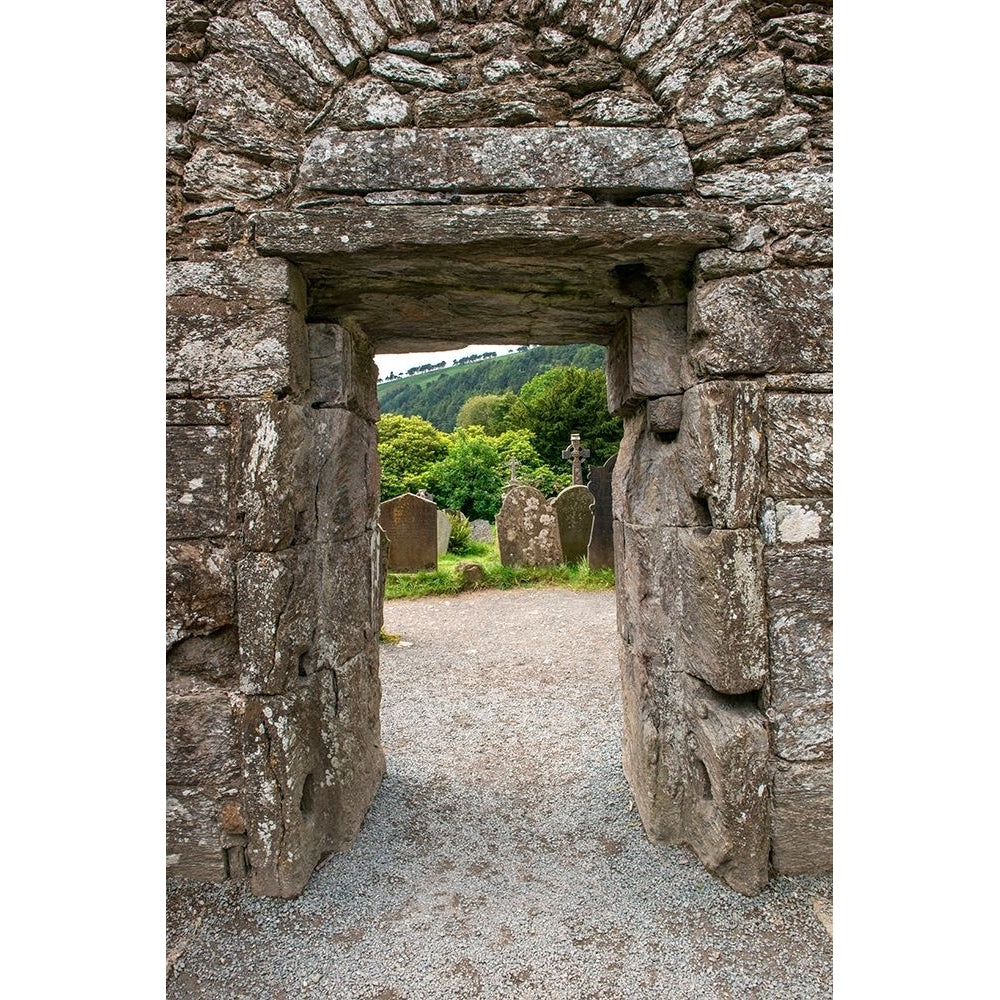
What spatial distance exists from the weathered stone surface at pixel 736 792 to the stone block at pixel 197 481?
2.01 m

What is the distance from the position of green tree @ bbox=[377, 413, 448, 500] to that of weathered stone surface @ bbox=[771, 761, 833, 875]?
15145 millimetres

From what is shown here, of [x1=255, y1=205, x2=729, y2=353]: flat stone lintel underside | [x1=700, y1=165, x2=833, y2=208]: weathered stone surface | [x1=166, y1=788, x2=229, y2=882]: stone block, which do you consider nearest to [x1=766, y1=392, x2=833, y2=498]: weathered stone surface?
[x1=255, y1=205, x2=729, y2=353]: flat stone lintel underside

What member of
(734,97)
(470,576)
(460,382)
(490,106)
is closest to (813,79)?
(734,97)

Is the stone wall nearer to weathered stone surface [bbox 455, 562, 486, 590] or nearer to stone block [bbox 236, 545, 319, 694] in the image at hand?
stone block [bbox 236, 545, 319, 694]

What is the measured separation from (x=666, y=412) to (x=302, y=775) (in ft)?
6.61

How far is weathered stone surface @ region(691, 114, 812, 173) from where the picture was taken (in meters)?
2.17

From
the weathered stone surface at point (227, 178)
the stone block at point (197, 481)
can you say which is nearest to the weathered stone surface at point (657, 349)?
the weathered stone surface at point (227, 178)

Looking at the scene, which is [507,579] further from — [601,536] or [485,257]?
[485,257]

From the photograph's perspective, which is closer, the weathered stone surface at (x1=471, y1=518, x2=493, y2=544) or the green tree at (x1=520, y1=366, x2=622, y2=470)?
the weathered stone surface at (x1=471, y1=518, x2=493, y2=544)

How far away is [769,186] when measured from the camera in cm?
219

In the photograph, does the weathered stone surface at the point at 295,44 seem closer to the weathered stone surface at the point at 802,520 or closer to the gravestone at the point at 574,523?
the weathered stone surface at the point at 802,520

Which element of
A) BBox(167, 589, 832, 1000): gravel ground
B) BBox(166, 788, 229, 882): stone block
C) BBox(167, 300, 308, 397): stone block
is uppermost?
BBox(167, 300, 308, 397): stone block

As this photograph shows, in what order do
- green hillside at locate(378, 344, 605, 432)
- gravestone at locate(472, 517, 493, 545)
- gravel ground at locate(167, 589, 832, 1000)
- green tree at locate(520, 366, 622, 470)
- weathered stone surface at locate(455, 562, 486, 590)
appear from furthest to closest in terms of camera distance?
green hillside at locate(378, 344, 605, 432) < green tree at locate(520, 366, 622, 470) < gravestone at locate(472, 517, 493, 545) < weathered stone surface at locate(455, 562, 486, 590) < gravel ground at locate(167, 589, 832, 1000)

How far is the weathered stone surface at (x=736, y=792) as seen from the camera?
7.13ft
